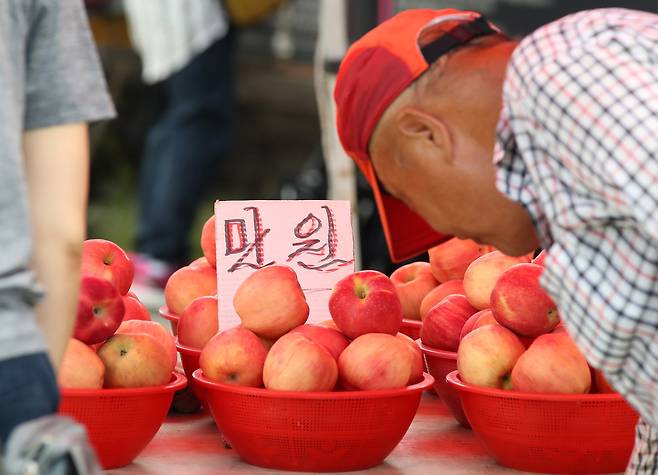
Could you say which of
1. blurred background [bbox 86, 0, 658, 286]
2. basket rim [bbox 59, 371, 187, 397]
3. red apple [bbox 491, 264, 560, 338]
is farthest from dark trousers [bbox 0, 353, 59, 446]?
blurred background [bbox 86, 0, 658, 286]

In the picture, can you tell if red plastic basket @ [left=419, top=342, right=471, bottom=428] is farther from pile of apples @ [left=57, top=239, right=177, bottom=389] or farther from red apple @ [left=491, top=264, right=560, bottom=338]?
pile of apples @ [left=57, top=239, right=177, bottom=389]

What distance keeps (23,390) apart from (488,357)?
0.82 meters

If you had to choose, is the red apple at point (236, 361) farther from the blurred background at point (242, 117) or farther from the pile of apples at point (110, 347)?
the blurred background at point (242, 117)

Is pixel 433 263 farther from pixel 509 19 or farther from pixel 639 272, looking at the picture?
pixel 509 19

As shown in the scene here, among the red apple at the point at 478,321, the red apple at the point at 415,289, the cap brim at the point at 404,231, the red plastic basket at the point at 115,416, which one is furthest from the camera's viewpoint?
the red apple at the point at 415,289

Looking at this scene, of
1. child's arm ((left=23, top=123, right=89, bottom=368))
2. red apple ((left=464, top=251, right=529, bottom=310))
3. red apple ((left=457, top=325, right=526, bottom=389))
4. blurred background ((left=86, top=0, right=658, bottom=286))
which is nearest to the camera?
child's arm ((left=23, top=123, right=89, bottom=368))

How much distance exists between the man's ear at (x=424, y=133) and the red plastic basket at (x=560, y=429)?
20.3 inches

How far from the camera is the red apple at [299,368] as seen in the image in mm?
1776

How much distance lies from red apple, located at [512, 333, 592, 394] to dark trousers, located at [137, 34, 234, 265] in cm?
351

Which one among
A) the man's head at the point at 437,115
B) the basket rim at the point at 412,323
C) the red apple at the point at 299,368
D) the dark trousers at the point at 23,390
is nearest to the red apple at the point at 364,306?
the red apple at the point at 299,368

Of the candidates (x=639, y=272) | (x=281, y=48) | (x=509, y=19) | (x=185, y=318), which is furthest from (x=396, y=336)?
(x=281, y=48)

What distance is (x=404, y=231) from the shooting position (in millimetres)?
1698

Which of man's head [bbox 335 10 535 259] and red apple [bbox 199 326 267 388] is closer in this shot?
man's head [bbox 335 10 535 259]

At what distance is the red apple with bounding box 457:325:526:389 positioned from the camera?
6.14 feet
